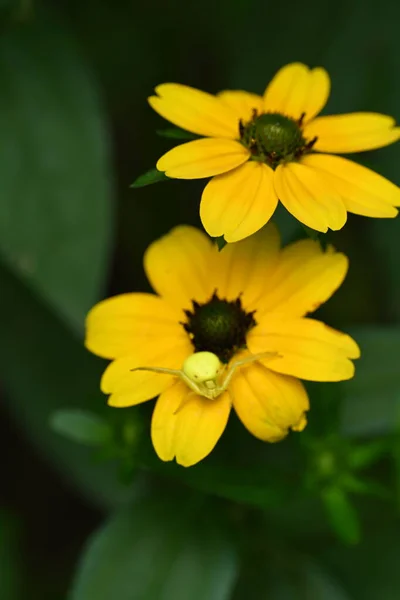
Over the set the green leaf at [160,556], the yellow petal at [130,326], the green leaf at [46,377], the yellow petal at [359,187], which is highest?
the yellow petal at [359,187]

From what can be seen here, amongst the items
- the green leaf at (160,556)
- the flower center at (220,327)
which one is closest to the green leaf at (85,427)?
the green leaf at (160,556)

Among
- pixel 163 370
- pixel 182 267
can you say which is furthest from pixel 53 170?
pixel 163 370

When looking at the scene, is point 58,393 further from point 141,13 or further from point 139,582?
point 141,13

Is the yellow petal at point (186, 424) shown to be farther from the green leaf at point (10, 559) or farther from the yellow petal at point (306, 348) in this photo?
the green leaf at point (10, 559)

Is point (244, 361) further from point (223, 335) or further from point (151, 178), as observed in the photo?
point (151, 178)

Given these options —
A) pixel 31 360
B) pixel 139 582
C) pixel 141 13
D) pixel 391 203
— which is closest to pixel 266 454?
pixel 139 582

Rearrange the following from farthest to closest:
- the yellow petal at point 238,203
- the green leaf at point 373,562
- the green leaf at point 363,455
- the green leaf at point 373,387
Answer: the green leaf at point 373,562, the green leaf at point 373,387, the green leaf at point 363,455, the yellow petal at point 238,203
